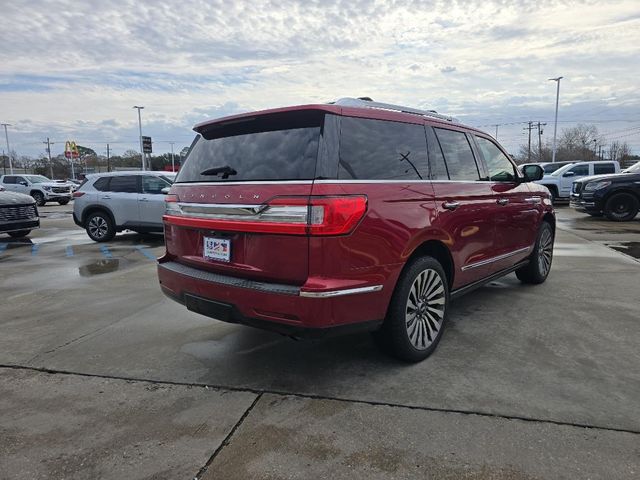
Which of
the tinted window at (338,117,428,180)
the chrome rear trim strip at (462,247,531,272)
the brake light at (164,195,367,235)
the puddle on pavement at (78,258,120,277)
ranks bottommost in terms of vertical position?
the puddle on pavement at (78,258,120,277)

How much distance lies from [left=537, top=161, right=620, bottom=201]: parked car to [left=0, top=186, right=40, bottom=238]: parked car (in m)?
17.9

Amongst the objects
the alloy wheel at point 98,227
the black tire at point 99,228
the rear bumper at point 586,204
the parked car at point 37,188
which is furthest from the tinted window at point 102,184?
the parked car at point 37,188

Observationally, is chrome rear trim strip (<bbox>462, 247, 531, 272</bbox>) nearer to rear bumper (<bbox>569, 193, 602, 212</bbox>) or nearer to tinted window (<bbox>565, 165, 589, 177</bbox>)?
rear bumper (<bbox>569, 193, 602, 212</bbox>)

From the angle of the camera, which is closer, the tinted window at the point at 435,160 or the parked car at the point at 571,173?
the tinted window at the point at 435,160

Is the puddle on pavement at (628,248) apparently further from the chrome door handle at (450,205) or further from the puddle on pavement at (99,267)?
the puddle on pavement at (99,267)

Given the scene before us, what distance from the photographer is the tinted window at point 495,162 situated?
469 centimetres

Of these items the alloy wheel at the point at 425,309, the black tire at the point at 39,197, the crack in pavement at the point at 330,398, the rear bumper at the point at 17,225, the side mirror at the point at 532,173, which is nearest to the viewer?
the crack in pavement at the point at 330,398

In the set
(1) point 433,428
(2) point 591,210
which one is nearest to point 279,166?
(1) point 433,428

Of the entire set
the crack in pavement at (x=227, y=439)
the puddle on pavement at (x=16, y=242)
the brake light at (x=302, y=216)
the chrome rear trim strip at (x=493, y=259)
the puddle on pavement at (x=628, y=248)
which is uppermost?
the brake light at (x=302, y=216)

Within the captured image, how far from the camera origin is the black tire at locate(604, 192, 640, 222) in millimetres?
13258

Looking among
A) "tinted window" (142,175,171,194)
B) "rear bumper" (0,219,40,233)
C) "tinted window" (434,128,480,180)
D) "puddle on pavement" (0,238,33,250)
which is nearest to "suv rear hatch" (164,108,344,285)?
"tinted window" (434,128,480,180)

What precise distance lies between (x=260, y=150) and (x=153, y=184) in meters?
8.18

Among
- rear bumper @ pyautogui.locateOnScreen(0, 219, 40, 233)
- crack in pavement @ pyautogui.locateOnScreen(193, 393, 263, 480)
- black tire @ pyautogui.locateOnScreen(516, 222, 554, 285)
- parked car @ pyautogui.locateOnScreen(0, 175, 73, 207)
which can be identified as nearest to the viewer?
crack in pavement @ pyautogui.locateOnScreen(193, 393, 263, 480)

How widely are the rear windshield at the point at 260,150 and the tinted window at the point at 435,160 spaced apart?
1.17m
